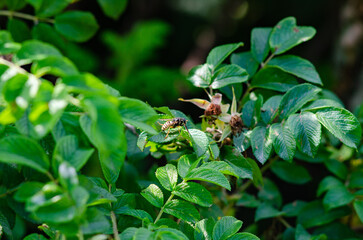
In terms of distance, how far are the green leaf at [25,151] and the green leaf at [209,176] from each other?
0.82ft

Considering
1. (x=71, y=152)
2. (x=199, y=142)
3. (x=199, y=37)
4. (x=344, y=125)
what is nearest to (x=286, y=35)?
(x=344, y=125)

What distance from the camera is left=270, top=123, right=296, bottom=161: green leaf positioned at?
2.30 feet

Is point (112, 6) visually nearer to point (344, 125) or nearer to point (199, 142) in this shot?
point (199, 142)

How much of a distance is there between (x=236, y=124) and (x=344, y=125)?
21cm

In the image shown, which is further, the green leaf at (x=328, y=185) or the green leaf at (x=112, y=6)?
the green leaf at (x=112, y=6)

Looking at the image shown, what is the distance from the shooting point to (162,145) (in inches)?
30.7

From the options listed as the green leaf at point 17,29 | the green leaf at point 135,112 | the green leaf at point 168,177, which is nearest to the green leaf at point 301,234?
the green leaf at point 168,177

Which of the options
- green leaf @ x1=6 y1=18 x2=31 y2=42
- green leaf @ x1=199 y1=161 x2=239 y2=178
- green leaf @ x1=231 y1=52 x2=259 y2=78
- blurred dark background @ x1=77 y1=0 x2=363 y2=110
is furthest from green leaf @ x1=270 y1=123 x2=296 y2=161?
blurred dark background @ x1=77 y1=0 x2=363 y2=110

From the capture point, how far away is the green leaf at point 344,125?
70cm

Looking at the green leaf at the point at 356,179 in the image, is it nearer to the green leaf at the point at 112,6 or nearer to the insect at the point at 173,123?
the insect at the point at 173,123

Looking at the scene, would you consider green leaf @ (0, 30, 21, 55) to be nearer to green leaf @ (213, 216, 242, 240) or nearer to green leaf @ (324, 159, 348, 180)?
green leaf @ (213, 216, 242, 240)

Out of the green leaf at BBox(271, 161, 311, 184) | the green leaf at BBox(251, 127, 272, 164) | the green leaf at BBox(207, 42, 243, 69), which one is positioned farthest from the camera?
the green leaf at BBox(271, 161, 311, 184)

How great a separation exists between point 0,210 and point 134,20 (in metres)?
2.57

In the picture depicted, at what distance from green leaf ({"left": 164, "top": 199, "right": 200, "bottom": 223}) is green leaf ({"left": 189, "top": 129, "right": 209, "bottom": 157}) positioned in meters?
0.10
